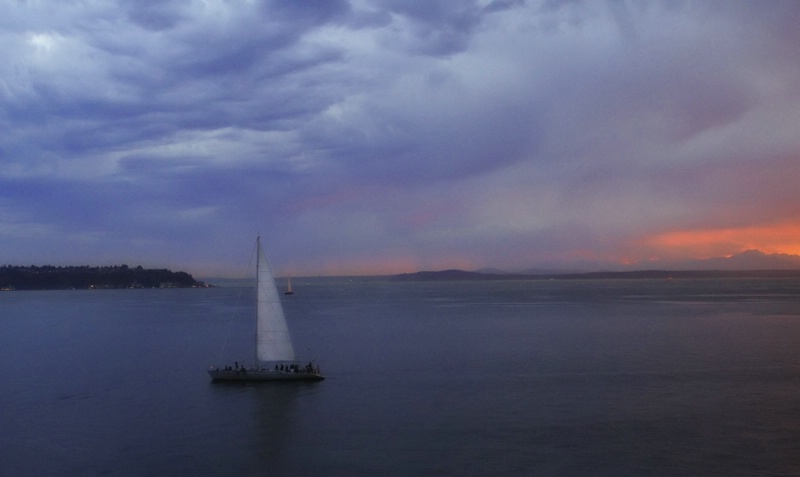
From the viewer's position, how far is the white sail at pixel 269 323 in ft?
171

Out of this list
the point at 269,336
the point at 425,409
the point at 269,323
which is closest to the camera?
the point at 425,409

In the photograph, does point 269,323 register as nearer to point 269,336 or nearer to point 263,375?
point 269,336

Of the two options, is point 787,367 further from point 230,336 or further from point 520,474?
point 230,336

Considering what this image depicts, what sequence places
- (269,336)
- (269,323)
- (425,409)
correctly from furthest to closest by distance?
(269,336) → (269,323) → (425,409)

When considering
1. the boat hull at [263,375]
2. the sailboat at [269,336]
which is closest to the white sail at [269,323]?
the sailboat at [269,336]

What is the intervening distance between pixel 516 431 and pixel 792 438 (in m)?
13.8

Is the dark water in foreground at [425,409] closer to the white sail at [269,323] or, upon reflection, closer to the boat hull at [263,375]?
the boat hull at [263,375]

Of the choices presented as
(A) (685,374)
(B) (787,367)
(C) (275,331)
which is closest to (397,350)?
(C) (275,331)

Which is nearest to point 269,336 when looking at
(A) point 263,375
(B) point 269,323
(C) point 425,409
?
(B) point 269,323

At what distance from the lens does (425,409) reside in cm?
4325

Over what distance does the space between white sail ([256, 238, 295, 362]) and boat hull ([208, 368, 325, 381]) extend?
40.4 inches

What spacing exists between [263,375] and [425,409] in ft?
48.7

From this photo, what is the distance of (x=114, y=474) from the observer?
31938 millimetres

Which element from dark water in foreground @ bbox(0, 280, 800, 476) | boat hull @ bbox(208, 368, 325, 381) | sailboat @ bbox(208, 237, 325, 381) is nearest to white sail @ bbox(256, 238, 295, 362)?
sailboat @ bbox(208, 237, 325, 381)
